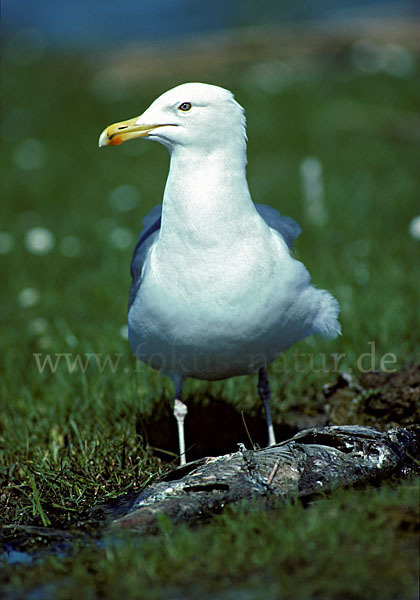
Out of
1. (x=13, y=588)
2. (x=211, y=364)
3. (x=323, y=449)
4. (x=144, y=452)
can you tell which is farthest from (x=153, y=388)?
(x=13, y=588)

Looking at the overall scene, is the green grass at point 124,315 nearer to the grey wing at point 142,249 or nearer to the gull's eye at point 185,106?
the grey wing at point 142,249

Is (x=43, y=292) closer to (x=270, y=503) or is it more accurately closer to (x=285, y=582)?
(x=270, y=503)

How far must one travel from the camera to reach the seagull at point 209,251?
3.45 metres

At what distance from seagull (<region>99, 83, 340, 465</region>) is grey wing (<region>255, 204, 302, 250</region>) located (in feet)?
1.60

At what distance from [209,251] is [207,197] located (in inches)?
9.9

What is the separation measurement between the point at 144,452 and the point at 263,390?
75cm

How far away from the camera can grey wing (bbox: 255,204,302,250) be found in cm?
416

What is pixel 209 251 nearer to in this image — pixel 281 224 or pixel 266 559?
pixel 281 224

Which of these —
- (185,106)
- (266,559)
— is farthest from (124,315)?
(266,559)

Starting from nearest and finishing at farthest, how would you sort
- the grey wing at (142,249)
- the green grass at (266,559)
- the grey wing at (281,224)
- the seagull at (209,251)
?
the green grass at (266,559) < the seagull at (209,251) < the grey wing at (142,249) < the grey wing at (281,224)

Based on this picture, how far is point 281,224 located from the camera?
4270 millimetres

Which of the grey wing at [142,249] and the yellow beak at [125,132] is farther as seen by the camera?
the grey wing at [142,249]

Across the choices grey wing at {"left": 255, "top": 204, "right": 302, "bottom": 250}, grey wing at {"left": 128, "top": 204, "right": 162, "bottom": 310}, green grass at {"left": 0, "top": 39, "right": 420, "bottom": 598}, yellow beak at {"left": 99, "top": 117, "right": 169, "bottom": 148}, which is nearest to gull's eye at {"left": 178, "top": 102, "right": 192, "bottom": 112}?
yellow beak at {"left": 99, "top": 117, "right": 169, "bottom": 148}

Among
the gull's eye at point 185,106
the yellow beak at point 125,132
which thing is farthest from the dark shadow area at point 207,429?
the gull's eye at point 185,106
